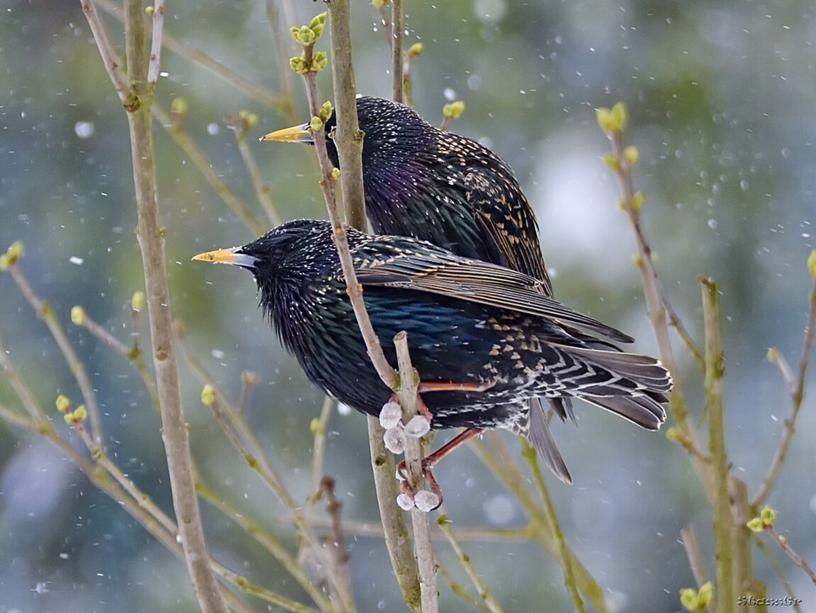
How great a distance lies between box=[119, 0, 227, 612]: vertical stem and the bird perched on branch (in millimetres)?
668

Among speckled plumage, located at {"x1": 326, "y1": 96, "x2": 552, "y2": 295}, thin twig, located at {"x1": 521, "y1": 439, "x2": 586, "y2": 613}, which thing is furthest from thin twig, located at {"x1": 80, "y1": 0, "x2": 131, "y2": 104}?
thin twig, located at {"x1": 521, "y1": 439, "x2": 586, "y2": 613}

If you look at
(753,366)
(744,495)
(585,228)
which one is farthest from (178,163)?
(744,495)

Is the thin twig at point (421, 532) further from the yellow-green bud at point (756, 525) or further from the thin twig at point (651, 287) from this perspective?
the yellow-green bud at point (756, 525)

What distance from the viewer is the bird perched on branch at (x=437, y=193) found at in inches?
94.7

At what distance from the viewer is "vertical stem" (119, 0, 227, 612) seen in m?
1.68

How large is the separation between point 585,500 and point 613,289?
902mm

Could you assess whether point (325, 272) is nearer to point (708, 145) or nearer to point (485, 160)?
point (485, 160)

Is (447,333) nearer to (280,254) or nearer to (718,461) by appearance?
(280,254)

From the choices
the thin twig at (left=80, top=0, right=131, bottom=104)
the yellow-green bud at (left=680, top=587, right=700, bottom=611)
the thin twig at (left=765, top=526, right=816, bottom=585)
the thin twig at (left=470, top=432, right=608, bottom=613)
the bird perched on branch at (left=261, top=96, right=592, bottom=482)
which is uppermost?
the bird perched on branch at (left=261, top=96, right=592, bottom=482)

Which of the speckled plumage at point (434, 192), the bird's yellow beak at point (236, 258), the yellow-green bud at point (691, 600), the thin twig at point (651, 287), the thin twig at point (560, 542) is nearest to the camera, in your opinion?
the yellow-green bud at point (691, 600)

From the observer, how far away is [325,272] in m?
2.09

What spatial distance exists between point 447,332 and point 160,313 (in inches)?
20.7

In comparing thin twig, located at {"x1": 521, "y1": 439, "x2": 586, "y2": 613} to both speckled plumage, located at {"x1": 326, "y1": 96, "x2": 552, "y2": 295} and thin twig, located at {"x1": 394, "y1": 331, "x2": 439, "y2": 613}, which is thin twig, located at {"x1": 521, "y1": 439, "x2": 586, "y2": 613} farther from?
speckled plumage, located at {"x1": 326, "y1": 96, "x2": 552, "y2": 295}


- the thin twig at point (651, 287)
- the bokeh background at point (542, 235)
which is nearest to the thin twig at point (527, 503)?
the thin twig at point (651, 287)
